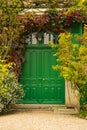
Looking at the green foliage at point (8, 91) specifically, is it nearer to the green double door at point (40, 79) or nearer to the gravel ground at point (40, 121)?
the gravel ground at point (40, 121)

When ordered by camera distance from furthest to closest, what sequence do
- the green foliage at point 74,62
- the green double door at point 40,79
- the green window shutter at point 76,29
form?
the green double door at point 40,79 < the green window shutter at point 76,29 < the green foliage at point 74,62

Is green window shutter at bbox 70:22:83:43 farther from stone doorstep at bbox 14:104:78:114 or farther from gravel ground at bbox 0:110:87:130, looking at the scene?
gravel ground at bbox 0:110:87:130

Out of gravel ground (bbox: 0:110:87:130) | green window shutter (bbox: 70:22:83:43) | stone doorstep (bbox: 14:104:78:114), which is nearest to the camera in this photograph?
gravel ground (bbox: 0:110:87:130)

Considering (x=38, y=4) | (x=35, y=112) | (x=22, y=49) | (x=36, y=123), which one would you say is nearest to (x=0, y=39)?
(x=22, y=49)

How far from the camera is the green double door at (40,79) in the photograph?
17.9 metres

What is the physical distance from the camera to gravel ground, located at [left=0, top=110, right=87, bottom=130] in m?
12.5

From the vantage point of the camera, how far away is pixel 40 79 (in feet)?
58.8

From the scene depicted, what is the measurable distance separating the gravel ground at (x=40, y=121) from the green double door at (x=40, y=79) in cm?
230

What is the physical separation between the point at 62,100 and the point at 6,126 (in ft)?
18.3

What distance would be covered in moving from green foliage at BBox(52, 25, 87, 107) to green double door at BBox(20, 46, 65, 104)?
2544 millimetres

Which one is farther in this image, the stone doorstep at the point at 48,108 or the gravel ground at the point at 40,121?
the stone doorstep at the point at 48,108

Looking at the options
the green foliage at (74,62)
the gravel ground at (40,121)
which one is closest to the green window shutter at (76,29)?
the green foliage at (74,62)

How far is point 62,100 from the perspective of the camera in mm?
17859

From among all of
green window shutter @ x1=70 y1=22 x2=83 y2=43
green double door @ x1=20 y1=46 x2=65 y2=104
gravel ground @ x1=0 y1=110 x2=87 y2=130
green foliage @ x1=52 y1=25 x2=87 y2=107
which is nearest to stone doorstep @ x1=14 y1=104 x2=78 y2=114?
green double door @ x1=20 y1=46 x2=65 y2=104
